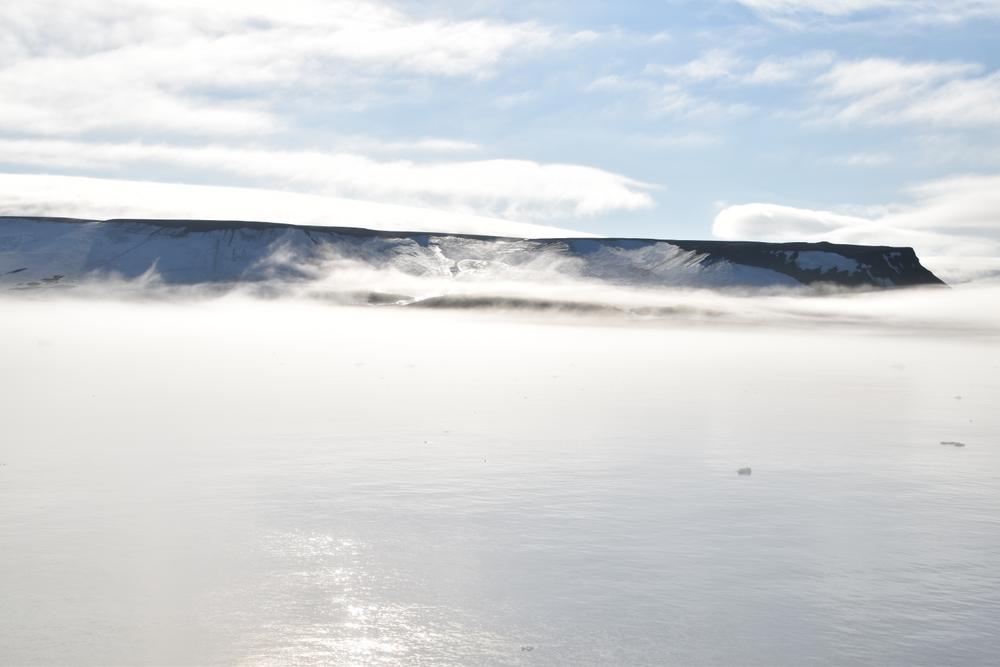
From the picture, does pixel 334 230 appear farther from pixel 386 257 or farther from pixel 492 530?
pixel 492 530

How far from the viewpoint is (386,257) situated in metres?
100

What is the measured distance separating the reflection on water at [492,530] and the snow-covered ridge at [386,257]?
79.6m

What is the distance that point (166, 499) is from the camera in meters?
8.66

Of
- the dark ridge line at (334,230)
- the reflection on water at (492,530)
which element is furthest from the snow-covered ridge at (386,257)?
the reflection on water at (492,530)

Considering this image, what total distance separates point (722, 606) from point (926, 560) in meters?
1.99

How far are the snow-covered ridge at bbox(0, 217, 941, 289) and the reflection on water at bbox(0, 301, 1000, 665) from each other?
7961cm

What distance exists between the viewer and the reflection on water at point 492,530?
5.51 meters

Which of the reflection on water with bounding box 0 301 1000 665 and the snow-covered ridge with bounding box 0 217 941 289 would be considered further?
the snow-covered ridge with bounding box 0 217 941 289

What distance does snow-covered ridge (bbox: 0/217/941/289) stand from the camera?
93875 mm

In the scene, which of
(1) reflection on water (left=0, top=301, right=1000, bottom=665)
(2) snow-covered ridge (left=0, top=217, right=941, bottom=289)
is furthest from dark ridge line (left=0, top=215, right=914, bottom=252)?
(1) reflection on water (left=0, top=301, right=1000, bottom=665)

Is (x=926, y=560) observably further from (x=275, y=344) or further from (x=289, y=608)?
(x=275, y=344)

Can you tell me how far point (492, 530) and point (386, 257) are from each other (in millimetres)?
93457

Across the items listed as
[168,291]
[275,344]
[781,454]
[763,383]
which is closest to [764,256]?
[168,291]

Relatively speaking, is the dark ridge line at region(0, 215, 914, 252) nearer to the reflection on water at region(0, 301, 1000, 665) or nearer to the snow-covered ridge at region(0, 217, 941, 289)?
the snow-covered ridge at region(0, 217, 941, 289)
